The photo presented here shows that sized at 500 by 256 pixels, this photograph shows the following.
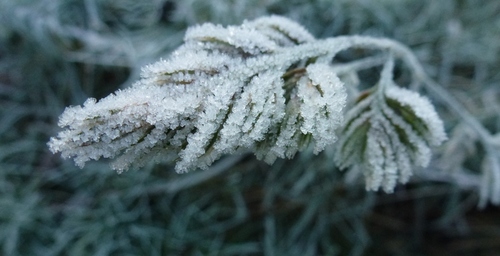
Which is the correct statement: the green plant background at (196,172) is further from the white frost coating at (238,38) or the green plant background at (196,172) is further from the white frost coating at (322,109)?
the white frost coating at (322,109)

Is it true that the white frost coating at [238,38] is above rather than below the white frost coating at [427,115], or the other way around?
above

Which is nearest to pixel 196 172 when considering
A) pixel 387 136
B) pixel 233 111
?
pixel 387 136

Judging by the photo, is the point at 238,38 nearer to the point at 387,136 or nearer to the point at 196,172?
the point at 387,136

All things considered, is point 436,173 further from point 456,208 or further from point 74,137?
point 74,137

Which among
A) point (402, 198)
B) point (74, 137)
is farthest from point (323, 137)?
point (402, 198)

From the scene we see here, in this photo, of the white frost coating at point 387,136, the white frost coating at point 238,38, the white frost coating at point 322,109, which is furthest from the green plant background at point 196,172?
the white frost coating at point 322,109

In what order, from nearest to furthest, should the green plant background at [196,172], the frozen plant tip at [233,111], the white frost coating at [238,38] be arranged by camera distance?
the frozen plant tip at [233,111]
the white frost coating at [238,38]
the green plant background at [196,172]
